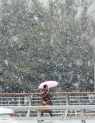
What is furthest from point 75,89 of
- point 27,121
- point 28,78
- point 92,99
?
point 27,121

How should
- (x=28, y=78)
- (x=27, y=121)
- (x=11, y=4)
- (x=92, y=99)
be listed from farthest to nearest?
1. (x=11, y=4)
2. (x=28, y=78)
3. (x=92, y=99)
4. (x=27, y=121)

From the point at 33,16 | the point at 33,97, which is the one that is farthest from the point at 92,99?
the point at 33,16

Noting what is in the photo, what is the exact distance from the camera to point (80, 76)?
45781 mm

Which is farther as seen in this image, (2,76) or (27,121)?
(2,76)

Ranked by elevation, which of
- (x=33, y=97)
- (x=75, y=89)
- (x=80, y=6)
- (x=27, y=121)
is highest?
(x=80, y=6)

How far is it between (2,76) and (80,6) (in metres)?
9.65

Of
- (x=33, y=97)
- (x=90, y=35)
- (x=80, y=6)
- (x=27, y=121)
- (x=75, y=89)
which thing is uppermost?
(x=80, y=6)

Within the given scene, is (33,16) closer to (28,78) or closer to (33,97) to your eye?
(28,78)

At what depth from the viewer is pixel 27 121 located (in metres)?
17.5

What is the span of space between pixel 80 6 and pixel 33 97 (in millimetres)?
25639

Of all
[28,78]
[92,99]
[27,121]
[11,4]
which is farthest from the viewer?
[11,4]

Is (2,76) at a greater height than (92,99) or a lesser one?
greater

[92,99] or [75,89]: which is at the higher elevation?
[75,89]

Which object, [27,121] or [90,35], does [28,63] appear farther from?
[27,121]
